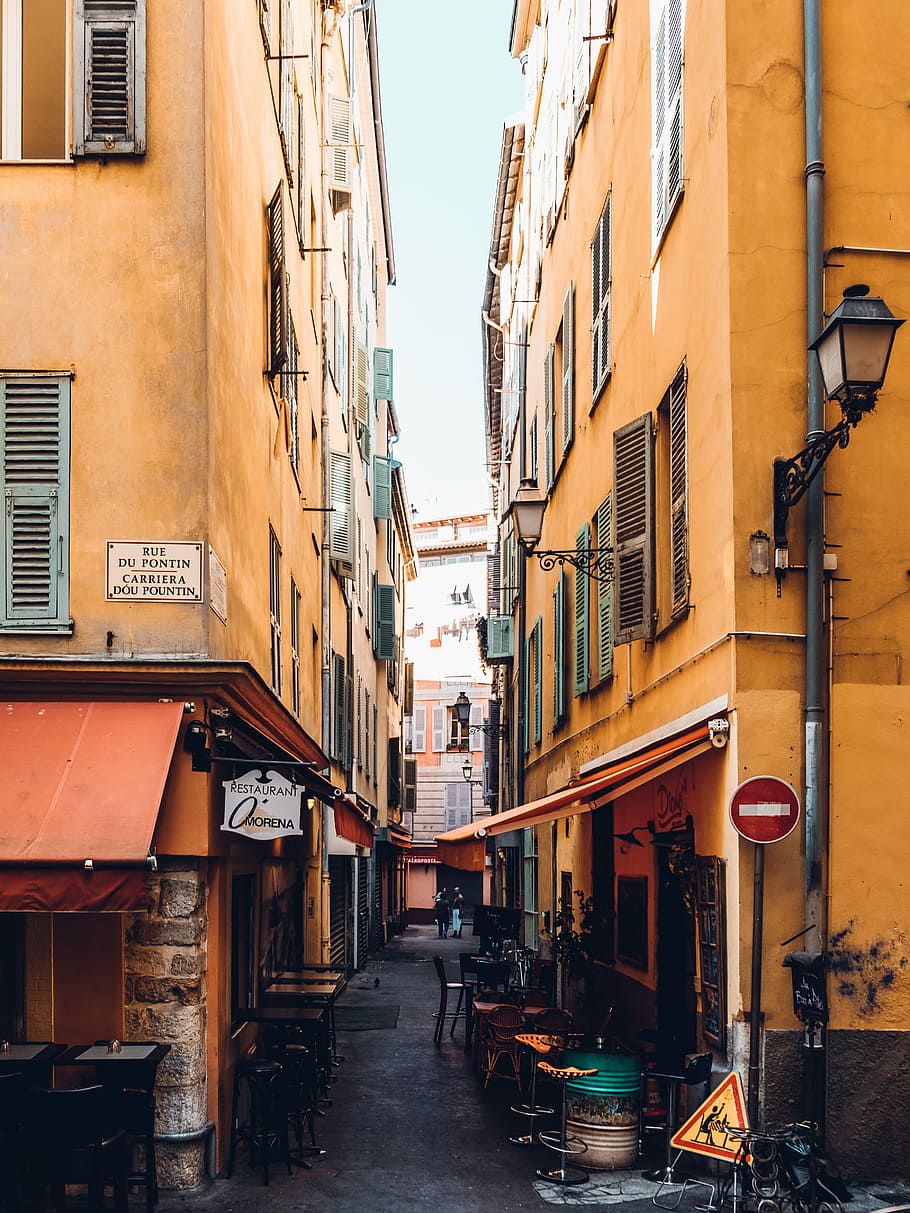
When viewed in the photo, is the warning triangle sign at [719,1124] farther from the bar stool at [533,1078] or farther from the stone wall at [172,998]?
the stone wall at [172,998]

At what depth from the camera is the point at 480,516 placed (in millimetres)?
70125

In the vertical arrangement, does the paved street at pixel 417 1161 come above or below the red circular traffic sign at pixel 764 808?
below

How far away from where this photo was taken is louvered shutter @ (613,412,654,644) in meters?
12.0

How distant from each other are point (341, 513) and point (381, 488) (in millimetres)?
14210

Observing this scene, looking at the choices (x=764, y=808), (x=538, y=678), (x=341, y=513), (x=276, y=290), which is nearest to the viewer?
(x=764, y=808)

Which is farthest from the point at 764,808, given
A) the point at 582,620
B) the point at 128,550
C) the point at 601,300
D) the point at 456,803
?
the point at 456,803

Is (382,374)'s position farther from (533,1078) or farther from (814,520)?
(814,520)

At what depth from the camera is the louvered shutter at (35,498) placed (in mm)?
9828

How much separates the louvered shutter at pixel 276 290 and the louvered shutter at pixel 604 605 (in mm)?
3576

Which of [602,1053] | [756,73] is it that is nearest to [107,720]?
[602,1053]

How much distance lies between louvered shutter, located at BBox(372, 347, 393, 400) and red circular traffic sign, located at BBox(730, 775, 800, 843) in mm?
27632

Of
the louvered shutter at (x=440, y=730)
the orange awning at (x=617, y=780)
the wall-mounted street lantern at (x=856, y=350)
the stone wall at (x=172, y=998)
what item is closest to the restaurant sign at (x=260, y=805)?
the stone wall at (x=172, y=998)

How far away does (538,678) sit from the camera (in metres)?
22.8

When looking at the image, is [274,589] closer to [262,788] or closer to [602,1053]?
[262,788]
